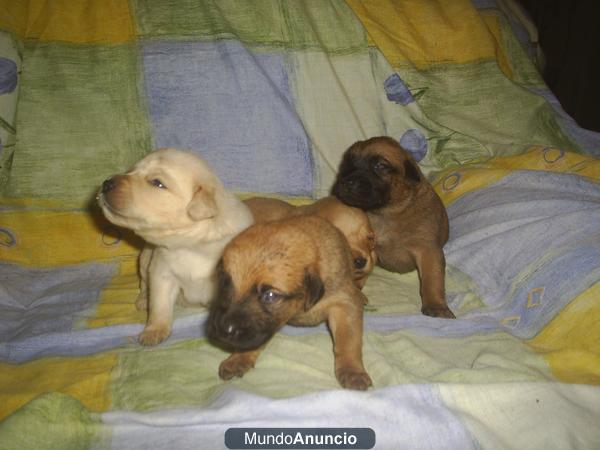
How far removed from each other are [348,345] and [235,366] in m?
0.55

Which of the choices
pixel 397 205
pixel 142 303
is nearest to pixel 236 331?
pixel 142 303

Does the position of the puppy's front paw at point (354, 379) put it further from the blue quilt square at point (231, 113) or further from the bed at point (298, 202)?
the blue quilt square at point (231, 113)

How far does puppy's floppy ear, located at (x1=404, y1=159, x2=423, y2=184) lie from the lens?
142 inches

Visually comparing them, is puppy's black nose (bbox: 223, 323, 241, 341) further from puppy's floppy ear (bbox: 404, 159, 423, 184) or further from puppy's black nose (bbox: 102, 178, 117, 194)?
puppy's floppy ear (bbox: 404, 159, 423, 184)

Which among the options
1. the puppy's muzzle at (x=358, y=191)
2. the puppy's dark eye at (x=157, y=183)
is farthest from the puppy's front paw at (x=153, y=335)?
the puppy's muzzle at (x=358, y=191)

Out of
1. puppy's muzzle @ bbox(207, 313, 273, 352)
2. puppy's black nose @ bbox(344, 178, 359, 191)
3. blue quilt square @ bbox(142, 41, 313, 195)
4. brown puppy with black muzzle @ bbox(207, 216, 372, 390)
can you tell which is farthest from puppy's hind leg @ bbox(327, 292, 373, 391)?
blue quilt square @ bbox(142, 41, 313, 195)

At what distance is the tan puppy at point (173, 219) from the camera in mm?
2631

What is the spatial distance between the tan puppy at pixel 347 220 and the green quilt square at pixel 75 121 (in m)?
1.30

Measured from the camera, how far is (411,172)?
11.9 ft

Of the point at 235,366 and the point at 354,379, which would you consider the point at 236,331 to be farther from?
the point at 354,379

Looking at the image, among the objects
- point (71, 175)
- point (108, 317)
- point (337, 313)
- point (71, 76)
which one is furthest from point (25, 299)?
point (337, 313)

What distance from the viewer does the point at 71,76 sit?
13.1 feet

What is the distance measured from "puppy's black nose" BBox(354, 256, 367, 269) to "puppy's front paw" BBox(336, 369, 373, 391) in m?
0.80

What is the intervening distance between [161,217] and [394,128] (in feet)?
8.20
